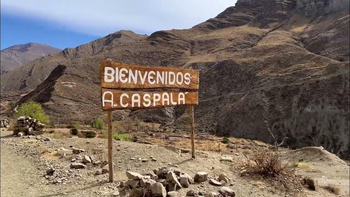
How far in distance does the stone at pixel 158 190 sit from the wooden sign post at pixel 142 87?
6.77 feet

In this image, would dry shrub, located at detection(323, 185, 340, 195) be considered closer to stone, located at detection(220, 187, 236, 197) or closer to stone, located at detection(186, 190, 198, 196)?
stone, located at detection(220, 187, 236, 197)

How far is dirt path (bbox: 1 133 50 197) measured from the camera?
811 cm

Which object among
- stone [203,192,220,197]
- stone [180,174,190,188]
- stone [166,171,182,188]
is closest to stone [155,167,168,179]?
stone [166,171,182,188]

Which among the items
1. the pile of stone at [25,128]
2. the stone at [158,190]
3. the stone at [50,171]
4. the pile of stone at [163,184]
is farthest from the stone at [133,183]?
the pile of stone at [25,128]

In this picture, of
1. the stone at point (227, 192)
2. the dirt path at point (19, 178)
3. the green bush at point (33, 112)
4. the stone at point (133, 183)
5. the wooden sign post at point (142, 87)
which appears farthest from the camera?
the green bush at point (33, 112)

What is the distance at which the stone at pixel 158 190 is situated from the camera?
6.47 m

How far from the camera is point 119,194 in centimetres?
716

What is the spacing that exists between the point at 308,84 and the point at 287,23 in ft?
183

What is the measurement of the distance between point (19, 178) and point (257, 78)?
155ft

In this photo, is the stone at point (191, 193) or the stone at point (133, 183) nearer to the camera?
the stone at point (191, 193)

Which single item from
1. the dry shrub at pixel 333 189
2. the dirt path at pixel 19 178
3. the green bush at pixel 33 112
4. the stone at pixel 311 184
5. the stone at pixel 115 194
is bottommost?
the dry shrub at pixel 333 189

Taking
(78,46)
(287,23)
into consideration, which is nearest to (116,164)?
(287,23)

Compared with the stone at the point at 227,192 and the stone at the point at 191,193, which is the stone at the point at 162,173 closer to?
the stone at the point at 191,193

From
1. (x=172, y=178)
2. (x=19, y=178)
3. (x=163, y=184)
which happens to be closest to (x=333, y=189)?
(x=172, y=178)
